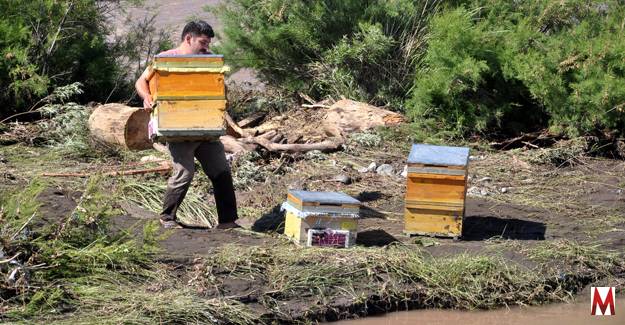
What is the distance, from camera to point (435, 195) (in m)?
8.85

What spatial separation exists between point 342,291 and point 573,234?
264 cm

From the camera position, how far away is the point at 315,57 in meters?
13.5

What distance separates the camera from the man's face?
8680 mm

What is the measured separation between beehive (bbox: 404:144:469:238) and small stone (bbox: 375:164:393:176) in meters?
2.11

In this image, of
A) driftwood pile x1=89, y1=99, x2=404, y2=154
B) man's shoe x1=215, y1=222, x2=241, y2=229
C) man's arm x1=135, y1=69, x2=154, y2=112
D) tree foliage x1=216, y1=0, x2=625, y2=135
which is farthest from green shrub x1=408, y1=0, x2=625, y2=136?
man's arm x1=135, y1=69, x2=154, y2=112

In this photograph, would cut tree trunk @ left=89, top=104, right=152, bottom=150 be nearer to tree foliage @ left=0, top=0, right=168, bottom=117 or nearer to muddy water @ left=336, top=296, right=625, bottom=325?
tree foliage @ left=0, top=0, right=168, bottom=117

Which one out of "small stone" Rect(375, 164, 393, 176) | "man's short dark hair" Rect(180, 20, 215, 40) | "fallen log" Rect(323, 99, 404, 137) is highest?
"man's short dark hair" Rect(180, 20, 215, 40)

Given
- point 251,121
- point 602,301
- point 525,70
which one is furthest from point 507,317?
point 251,121

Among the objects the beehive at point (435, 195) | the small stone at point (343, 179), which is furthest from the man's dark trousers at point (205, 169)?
A: the small stone at point (343, 179)

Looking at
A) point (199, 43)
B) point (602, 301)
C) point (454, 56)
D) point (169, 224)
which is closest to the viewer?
point (602, 301)

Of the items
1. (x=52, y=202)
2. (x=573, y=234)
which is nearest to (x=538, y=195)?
(x=573, y=234)

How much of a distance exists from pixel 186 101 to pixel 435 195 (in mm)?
2081

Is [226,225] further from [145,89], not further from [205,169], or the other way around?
[145,89]

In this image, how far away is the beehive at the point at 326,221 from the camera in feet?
27.2
